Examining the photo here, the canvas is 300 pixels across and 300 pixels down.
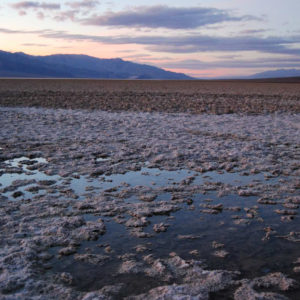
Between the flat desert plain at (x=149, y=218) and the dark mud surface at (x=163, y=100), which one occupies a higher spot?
the dark mud surface at (x=163, y=100)

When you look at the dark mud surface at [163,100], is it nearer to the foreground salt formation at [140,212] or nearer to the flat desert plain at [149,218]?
the foreground salt formation at [140,212]

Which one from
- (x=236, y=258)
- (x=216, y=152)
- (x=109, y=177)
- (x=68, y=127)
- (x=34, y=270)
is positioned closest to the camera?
(x=34, y=270)

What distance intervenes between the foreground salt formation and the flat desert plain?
0.02 m

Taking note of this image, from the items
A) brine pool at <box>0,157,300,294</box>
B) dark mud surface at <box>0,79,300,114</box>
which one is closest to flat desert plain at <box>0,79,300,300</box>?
brine pool at <box>0,157,300,294</box>

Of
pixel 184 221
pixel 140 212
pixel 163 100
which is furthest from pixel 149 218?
pixel 163 100

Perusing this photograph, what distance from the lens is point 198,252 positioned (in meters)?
4.27

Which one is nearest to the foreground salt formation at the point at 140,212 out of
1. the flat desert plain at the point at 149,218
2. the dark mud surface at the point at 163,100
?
the flat desert plain at the point at 149,218

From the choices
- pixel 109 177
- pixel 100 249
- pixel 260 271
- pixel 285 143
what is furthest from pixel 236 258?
pixel 285 143

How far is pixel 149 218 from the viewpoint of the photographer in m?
5.27

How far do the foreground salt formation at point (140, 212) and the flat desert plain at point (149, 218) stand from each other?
2cm

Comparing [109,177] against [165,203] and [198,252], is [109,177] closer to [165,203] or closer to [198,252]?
[165,203]

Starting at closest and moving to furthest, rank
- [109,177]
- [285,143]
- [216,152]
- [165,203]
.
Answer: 1. [165,203]
2. [109,177]
3. [216,152]
4. [285,143]

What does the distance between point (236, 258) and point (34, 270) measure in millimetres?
2128

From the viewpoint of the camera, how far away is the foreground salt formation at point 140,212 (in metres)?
3.65
